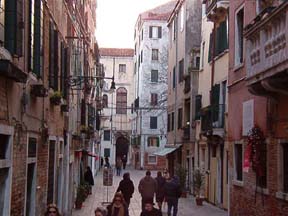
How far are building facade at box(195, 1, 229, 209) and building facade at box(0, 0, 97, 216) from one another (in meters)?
7.73

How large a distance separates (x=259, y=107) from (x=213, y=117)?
1024 cm

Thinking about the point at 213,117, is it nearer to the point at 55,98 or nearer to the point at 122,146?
the point at 55,98

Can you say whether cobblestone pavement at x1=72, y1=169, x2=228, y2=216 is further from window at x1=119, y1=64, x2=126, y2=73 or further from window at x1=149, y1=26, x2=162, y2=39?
window at x1=119, y1=64, x2=126, y2=73

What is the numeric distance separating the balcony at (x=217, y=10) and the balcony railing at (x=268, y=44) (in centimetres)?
995

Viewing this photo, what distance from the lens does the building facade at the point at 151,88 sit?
6744 cm

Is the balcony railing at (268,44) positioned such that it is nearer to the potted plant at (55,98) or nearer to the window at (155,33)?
the potted plant at (55,98)

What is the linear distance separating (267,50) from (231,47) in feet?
22.0

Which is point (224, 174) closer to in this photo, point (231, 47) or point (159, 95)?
point (231, 47)

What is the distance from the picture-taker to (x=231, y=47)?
20.1 meters

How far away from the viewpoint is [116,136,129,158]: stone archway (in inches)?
3088

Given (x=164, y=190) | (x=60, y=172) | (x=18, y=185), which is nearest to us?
(x=18, y=185)

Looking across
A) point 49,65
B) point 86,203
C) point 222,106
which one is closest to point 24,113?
point 49,65

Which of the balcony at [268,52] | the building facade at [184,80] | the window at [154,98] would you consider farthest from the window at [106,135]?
the balcony at [268,52]

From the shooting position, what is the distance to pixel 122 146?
79.7 meters
